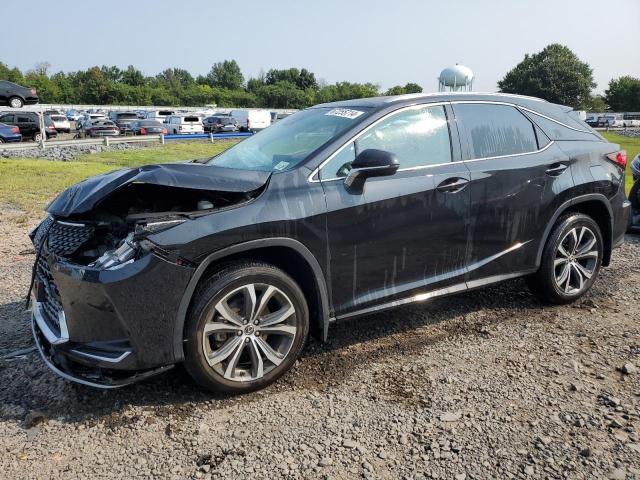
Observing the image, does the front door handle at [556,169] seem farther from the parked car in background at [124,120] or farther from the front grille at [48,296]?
the parked car in background at [124,120]

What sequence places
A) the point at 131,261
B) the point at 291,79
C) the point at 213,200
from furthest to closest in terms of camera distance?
the point at 291,79
the point at 213,200
the point at 131,261

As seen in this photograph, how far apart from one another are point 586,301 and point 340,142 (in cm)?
281

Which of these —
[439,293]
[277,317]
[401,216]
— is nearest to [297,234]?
[277,317]

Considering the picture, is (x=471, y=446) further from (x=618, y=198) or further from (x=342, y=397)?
(x=618, y=198)

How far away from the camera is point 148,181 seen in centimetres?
291

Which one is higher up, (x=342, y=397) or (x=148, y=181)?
(x=148, y=181)

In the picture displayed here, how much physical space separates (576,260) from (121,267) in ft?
12.1

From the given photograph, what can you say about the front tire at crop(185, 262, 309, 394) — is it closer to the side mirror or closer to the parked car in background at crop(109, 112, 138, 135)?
the side mirror

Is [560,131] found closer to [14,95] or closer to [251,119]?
[14,95]

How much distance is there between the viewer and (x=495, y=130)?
4129 mm

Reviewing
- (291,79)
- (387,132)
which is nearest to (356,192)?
(387,132)

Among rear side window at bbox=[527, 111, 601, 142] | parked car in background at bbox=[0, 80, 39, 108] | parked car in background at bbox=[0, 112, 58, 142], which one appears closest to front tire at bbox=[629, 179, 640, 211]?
rear side window at bbox=[527, 111, 601, 142]

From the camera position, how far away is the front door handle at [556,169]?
13.9ft

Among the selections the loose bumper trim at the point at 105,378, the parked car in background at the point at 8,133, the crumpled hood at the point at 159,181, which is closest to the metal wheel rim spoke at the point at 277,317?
the loose bumper trim at the point at 105,378
